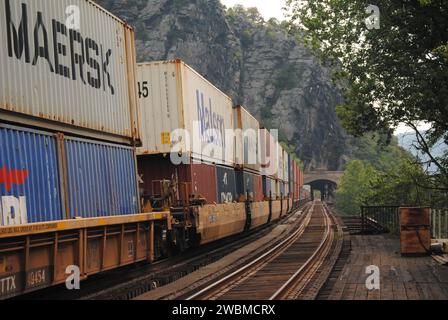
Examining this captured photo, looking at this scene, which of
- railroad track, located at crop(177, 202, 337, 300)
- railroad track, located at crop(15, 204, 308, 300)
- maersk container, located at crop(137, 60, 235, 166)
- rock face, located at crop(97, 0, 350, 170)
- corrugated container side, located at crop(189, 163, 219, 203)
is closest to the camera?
railroad track, located at crop(177, 202, 337, 300)

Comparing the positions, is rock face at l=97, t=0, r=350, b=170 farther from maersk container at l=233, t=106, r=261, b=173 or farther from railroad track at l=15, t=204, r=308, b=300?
railroad track at l=15, t=204, r=308, b=300

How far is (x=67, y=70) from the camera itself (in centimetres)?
1132

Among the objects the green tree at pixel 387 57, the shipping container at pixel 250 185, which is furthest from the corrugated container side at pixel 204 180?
the green tree at pixel 387 57

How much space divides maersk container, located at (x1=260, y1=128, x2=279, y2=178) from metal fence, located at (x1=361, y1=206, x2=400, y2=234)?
636 cm

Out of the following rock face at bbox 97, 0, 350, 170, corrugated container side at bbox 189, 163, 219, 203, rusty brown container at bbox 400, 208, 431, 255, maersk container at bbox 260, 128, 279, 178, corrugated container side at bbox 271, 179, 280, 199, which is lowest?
rusty brown container at bbox 400, 208, 431, 255

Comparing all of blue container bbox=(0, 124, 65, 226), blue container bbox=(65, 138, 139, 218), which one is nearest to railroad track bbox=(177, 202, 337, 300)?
blue container bbox=(65, 138, 139, 218)

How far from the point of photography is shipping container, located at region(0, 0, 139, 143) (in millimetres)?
9523

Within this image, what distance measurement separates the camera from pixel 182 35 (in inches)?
5778

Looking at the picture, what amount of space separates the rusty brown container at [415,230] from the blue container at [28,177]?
1004 centimetres

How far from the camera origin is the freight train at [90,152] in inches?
366

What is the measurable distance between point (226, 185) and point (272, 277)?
9592mm

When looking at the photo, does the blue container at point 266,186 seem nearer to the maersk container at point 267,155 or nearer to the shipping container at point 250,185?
the maersk container at point 267,155
